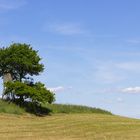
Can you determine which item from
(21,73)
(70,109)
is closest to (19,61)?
(21,73)

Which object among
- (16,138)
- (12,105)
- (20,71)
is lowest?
(16,138)

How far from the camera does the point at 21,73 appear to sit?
52562 millimetres

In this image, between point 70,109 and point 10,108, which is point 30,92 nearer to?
point 10,108

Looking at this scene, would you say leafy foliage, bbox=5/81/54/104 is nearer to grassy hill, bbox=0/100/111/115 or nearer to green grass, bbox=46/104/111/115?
grassy hill, bbox=0/100/111/115

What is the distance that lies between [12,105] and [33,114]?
7.27 feet

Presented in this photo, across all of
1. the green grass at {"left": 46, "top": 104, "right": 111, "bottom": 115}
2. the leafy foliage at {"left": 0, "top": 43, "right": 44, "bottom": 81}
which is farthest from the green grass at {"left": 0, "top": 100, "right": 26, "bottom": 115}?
the green grass at {"left": 46, "top": 104, "right": 111, "bottom": 115}

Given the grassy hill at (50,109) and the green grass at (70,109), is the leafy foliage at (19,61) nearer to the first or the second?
the grassy hill at (50,109)

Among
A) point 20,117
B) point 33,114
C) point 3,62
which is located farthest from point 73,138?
point 3,62

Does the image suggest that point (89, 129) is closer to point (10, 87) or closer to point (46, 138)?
point (46, 138)

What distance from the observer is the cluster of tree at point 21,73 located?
4909cm

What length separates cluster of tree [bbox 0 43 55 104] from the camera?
49094 millimetres

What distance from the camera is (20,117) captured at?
1720 inches

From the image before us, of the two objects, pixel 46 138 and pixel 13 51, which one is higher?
pixel 13 51

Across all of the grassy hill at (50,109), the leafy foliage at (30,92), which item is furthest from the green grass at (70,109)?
the leafy foliage at (30,92)
